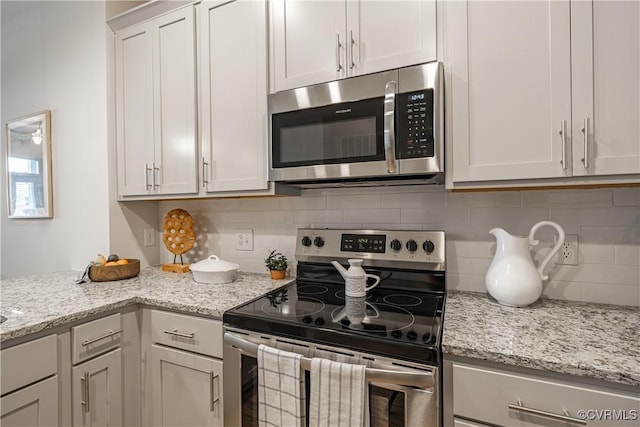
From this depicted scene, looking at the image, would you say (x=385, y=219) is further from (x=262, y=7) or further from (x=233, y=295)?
(x=262, y=7)

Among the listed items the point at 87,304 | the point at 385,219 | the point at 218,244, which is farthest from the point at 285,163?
the point at 87,304

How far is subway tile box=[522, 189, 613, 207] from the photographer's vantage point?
1.31 m

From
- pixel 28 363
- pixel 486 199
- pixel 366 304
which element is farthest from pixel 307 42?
pixel 28 363

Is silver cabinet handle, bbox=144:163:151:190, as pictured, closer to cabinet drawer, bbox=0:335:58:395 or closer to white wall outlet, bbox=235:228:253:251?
white wall outlet, bbox=235:228:253:251

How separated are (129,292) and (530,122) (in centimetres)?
183

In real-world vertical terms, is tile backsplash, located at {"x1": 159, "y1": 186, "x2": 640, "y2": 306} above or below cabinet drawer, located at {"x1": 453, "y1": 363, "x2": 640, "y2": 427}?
above

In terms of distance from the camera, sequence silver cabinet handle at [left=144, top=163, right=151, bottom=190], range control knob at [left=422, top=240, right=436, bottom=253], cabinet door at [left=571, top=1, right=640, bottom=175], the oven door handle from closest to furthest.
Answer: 1. the oven door handle
2. cabinet door at [left=571, top=1, right=640, bottom=175]
3. range control knob at [left=422, top=240, right=436, bottom=253]
4. silver cabinet handle at [left=144, top=163, right=151, bottom=190]

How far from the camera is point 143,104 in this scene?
198cm

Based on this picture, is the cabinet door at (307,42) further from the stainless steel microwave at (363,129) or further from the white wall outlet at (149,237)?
the white wall outlet at (149,237)

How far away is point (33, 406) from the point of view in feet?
3.82

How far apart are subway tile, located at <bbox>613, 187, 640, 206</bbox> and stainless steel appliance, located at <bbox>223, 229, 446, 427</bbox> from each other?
657mm

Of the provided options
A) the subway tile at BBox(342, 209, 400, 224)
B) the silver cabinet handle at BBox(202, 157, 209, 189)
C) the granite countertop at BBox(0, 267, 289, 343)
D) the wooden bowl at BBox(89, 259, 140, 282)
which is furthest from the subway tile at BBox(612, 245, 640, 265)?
the wooden bowl at BBox(89, 259, 140, 282)

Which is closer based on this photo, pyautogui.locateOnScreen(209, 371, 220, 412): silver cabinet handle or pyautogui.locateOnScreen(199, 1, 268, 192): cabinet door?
pyautogui.locateOnScreen(209, 371, 220, 412): silver cabinet handle

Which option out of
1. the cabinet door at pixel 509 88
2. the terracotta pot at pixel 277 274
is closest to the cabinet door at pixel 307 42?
the cabinet door at pixel 509 88
